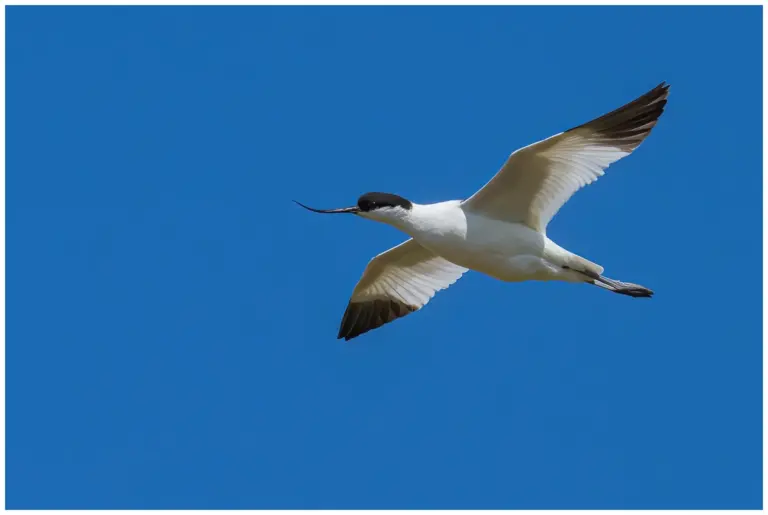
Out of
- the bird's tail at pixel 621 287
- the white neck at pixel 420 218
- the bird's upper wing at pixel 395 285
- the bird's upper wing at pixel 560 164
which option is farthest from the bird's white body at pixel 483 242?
the bird's upper wing at pixel 395 285

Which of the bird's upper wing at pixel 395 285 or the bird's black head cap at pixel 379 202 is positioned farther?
the bird's upper wing at pixel 395 285

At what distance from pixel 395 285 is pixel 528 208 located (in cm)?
272

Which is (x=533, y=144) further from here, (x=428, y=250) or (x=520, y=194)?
(x=428, y=250)

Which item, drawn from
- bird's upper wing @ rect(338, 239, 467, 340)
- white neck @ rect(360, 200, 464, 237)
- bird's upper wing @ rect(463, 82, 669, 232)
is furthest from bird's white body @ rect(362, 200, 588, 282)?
bird's upper wing @ rect(338, 239, 467, 340)

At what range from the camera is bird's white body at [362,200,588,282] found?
53.7 ft

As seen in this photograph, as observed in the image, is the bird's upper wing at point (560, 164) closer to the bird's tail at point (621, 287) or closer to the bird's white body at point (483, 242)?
the bird's white body at point (483, 242)

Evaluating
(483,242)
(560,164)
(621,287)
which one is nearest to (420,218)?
(483,242)

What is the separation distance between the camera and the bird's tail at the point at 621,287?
55.7ft

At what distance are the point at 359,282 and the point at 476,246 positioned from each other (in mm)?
2797

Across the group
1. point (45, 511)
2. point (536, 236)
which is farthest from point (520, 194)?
point (45, 511)

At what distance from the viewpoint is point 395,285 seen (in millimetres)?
18766

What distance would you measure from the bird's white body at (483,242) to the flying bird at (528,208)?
11mm

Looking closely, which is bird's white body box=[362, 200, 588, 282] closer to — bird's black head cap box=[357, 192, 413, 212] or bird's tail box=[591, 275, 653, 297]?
bird's black head cap box=[357, 192, 413, 212]

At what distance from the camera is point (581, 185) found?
16391 millimetres
